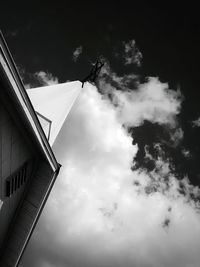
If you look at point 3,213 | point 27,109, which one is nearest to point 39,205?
point 3,213

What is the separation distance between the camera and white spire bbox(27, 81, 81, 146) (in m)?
13.6

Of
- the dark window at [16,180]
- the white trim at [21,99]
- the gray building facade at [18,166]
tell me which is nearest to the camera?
the white trim at [21,99]

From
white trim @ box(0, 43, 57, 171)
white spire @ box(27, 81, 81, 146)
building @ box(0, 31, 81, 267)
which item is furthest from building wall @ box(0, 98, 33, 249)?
white spire @ box(27, 81, 81, 146)

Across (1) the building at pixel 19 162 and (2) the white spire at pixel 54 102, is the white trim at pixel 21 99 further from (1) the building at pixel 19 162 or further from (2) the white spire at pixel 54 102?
(2) the white spire at pixel 54 102

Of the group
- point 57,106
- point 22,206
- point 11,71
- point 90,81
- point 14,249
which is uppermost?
point 90,81

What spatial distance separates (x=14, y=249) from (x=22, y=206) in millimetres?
2080

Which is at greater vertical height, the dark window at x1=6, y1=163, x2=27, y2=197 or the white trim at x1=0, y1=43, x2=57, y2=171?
the white trim at x1=0, y1=43, x2=57, y2=171

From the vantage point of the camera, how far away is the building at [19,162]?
22.6 feet

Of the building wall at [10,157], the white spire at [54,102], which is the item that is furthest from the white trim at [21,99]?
the white spire at [54,102]

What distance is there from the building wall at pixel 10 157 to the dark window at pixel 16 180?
0.48 ft

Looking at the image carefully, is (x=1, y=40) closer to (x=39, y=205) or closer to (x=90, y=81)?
(x=39, y=205)

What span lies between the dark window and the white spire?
3.09m

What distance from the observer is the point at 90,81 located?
22453 mm

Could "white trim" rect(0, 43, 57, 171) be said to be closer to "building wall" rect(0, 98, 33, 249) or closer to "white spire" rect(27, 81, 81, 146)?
"building wall" rect(0, 98, 33, 249)
